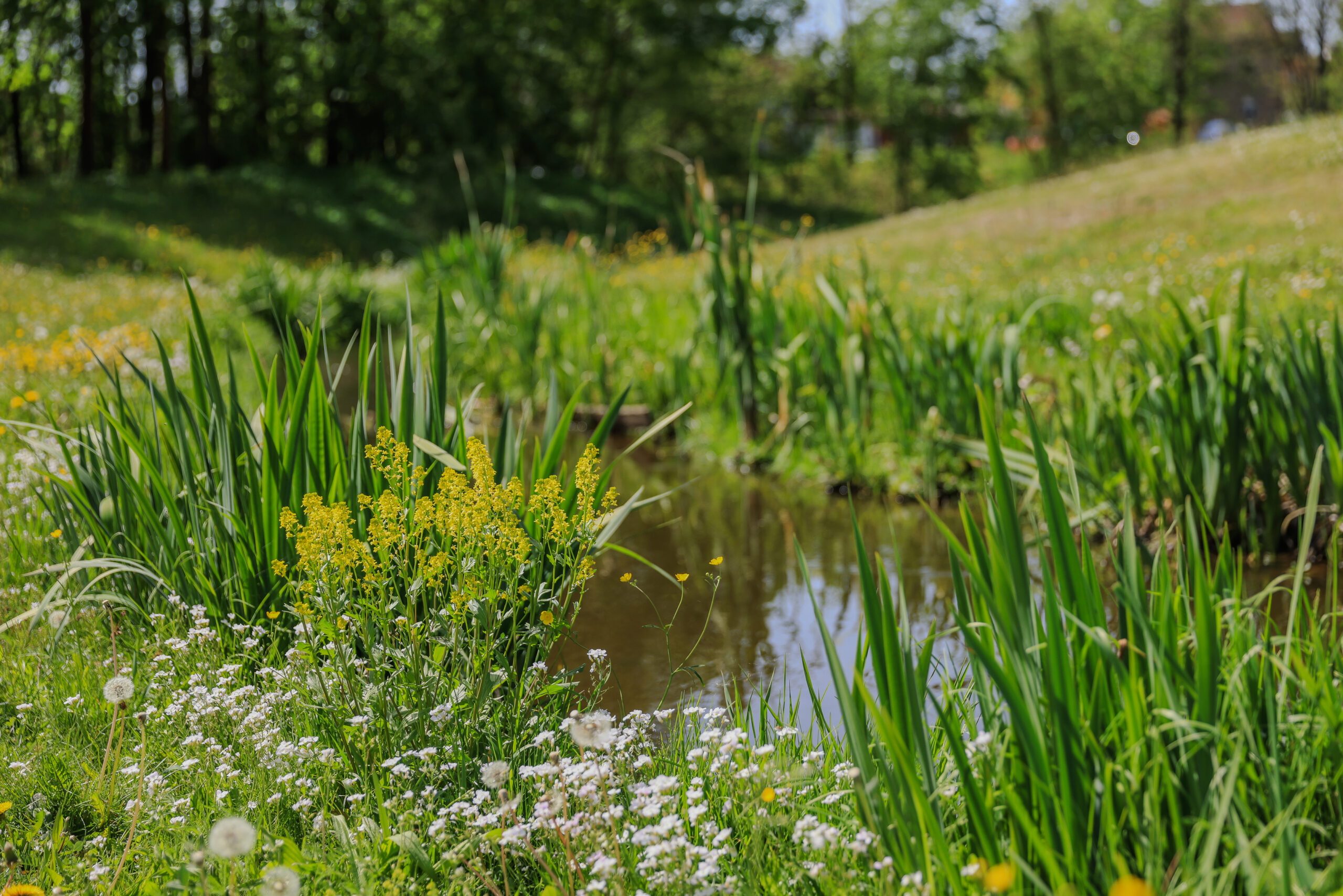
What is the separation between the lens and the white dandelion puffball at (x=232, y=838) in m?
1.39

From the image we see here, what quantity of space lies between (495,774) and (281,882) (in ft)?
1.26

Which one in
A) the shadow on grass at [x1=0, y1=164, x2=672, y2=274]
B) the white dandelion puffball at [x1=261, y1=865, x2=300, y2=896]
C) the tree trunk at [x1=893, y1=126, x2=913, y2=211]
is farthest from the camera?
the tree trunk at [x1=893, y1=126, x2=913, y2=211]

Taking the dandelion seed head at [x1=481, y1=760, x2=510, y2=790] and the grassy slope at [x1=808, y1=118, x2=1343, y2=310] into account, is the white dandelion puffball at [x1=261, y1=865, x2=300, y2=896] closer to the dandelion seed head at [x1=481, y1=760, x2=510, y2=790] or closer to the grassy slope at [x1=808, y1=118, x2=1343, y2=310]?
the dandelion seed head at [x1=481, y1=760, x2=510, y2=790]

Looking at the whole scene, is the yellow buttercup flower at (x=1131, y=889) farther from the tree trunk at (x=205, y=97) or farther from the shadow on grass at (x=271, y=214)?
the tree trunk at (x=205, y=97)

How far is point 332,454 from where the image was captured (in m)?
2.73

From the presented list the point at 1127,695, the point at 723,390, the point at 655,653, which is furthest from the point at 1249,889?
the point at 723,390

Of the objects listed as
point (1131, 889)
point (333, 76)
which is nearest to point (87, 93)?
point (333, 76)

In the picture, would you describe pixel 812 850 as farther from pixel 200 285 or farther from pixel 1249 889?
pixel 200 285

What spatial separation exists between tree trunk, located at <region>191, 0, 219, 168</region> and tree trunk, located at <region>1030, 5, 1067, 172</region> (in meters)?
27.8

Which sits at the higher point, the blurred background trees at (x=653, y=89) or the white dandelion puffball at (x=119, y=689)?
the blurred background trees at (x=653, y=89)

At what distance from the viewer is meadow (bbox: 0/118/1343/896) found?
1.60 metres

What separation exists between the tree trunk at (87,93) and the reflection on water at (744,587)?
15.3m

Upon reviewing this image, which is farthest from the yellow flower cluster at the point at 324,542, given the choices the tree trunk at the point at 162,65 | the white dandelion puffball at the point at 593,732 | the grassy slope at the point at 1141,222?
the tree trunk at the point at 162,65

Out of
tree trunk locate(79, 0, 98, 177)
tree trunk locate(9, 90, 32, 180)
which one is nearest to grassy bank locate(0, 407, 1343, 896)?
tree trunk locate(79, 0, 98, 177)
